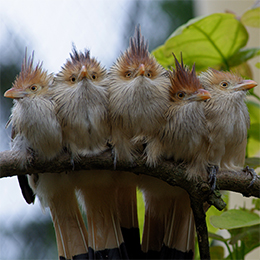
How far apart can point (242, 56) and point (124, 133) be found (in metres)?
1.00

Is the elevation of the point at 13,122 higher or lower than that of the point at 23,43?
lower

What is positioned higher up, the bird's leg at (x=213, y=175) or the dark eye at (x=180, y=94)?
the dark eye at (x=180, y=94)

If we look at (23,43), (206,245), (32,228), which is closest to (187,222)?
(206,245)

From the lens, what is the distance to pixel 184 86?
57.2 inches

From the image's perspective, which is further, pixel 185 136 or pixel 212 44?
pixel 212 44

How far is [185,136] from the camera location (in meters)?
1.43

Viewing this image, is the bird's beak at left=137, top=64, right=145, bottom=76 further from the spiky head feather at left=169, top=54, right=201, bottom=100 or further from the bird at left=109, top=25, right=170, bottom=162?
the spiky head feather at left=169, top=54, right=201, bottom=100

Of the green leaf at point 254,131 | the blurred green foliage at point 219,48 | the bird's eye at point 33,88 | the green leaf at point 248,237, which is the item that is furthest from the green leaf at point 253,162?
the bird's eye at point 33,88

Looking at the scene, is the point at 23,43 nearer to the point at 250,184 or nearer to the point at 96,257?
the point at 96,257

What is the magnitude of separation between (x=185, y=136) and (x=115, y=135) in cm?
27

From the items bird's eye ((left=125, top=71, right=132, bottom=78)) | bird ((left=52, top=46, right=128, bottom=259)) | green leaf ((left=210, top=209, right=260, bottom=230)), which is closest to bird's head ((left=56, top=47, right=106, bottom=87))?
bird ((left=52, top=46, right=128, bottom=259))

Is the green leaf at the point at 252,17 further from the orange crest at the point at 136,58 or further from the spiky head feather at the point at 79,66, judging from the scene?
the spiky head feather at the point at 79,66

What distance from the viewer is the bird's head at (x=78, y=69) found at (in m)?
1.50

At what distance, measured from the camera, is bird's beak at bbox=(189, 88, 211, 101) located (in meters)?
1.41
